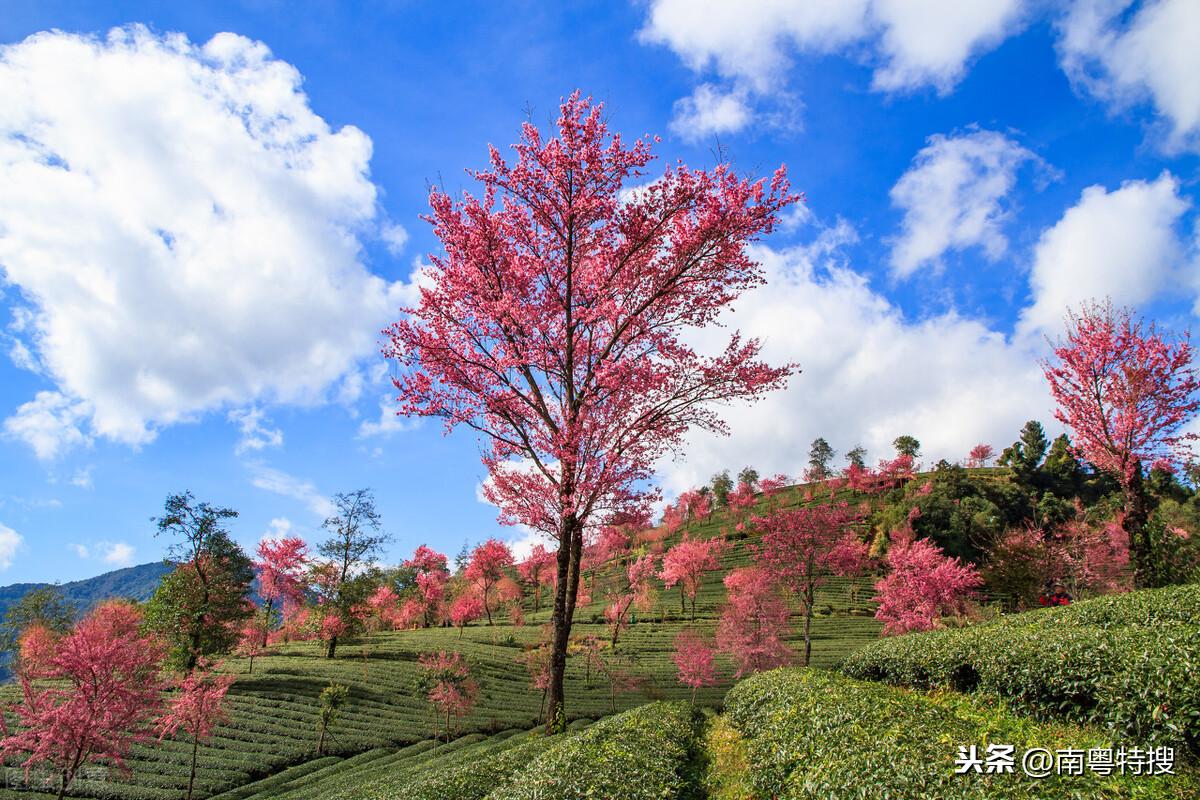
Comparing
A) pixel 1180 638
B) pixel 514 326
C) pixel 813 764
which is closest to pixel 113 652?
pixel 514 326

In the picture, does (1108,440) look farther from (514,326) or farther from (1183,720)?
(514,326)

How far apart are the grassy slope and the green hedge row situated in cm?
2145

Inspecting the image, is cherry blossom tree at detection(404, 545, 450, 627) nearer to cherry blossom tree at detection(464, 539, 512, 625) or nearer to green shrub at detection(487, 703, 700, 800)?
cherry blossom tree at detection(464, 539, 512, 625)

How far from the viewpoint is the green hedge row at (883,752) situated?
7.03 meters

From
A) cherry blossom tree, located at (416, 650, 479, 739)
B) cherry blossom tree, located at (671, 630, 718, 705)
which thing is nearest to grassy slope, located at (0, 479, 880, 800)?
cherry blossom tree, located at (671, 630, 718, 705)

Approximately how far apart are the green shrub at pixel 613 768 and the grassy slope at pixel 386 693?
2029 cm

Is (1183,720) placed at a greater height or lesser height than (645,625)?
greater

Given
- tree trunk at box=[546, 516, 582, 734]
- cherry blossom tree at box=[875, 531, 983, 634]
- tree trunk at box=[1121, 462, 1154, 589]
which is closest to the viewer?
tree trunk at box=[546, 516, 582, 734]

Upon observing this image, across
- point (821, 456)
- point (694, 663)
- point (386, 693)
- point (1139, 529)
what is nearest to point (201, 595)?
point (386, 693)

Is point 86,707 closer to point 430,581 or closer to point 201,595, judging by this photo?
point 201,595

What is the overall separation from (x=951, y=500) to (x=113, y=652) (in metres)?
92.0

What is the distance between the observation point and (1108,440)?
23.4 meters

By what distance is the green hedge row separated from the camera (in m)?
7.03

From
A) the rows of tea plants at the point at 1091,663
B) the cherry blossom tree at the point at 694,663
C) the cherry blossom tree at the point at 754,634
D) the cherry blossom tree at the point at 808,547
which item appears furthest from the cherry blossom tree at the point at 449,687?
the cherry blossom tree at the point at 808,547
